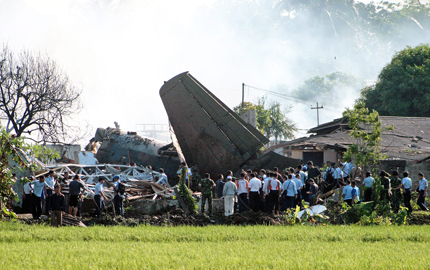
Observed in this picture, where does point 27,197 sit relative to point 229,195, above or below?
below

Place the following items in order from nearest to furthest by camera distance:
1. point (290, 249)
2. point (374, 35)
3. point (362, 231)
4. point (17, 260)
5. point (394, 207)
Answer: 1. point (17, 260)
2. point (290, 249)
3. point (362, 231)
4. point (394, 207)
5. point (374, 35)

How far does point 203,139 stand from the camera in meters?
22.8

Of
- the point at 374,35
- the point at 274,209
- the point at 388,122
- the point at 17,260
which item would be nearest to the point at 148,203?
the point at 274,209

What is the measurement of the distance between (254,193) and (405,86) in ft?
96.4

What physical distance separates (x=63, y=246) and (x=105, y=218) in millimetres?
4381

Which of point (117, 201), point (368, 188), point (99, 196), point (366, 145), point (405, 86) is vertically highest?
point (405, 86)

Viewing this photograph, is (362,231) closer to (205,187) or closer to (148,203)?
(205,187)

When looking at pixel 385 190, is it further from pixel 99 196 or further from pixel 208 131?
pixel 99 196

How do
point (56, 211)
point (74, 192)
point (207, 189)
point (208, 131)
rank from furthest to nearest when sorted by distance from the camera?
point (208, 131), point (207, 189), point (74, 192), point (56, 211)

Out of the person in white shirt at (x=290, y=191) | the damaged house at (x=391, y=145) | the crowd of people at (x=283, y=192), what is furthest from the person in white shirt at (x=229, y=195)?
the damaged house at (x=391, y=145)

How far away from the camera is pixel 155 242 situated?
11008 mm

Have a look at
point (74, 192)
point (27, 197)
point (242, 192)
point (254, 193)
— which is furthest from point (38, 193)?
point (254, 193)

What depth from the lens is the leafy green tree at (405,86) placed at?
39.3 metres

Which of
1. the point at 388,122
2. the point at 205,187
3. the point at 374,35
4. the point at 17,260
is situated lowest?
the point at 17,260
